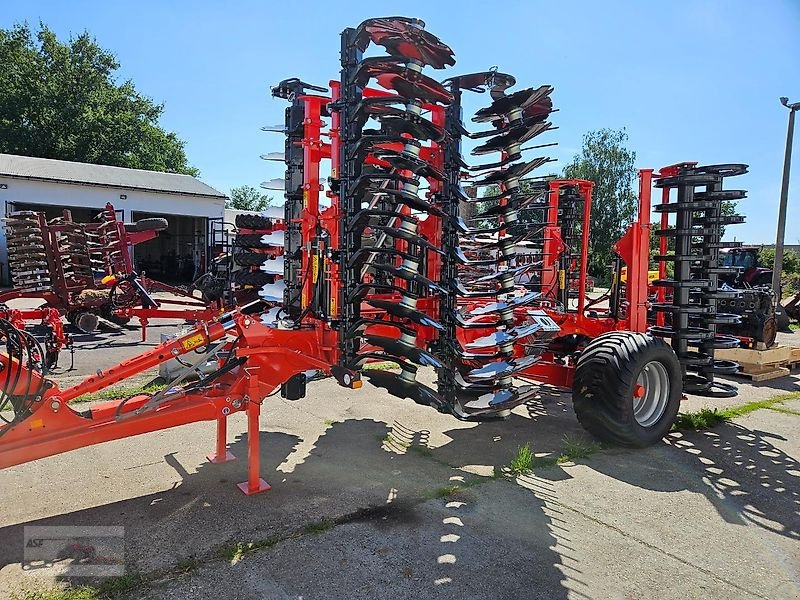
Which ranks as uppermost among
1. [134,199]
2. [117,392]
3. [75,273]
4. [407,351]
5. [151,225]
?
[134,199]

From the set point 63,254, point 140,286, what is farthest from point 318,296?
point 63,254

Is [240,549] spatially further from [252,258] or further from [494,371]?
[252,258]

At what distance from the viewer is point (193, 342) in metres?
4.05

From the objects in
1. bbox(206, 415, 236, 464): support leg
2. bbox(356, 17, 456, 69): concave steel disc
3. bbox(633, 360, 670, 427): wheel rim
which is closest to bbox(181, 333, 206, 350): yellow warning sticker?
bbox(206, 415, 236, 464): support leg

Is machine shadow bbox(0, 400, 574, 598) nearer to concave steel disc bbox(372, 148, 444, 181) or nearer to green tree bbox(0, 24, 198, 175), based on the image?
concave steel disc bbox(372, 148, 444, 181)

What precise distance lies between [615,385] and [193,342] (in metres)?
3.35

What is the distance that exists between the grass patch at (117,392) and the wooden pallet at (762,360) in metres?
7.73

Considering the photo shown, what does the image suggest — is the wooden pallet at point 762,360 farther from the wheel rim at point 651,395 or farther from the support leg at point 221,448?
the support leg at point 221,448

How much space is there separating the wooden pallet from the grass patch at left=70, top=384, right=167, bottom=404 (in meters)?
7.73

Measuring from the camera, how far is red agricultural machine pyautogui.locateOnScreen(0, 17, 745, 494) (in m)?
3.87

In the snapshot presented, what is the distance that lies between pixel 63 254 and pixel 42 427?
9.01m

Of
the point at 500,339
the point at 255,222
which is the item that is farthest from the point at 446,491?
the point at 255,222

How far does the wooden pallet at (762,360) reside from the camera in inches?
344

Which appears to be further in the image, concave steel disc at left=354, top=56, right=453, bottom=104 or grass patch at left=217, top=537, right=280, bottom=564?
concave steel disc at left=354, top=56, right=453, bottom=104
